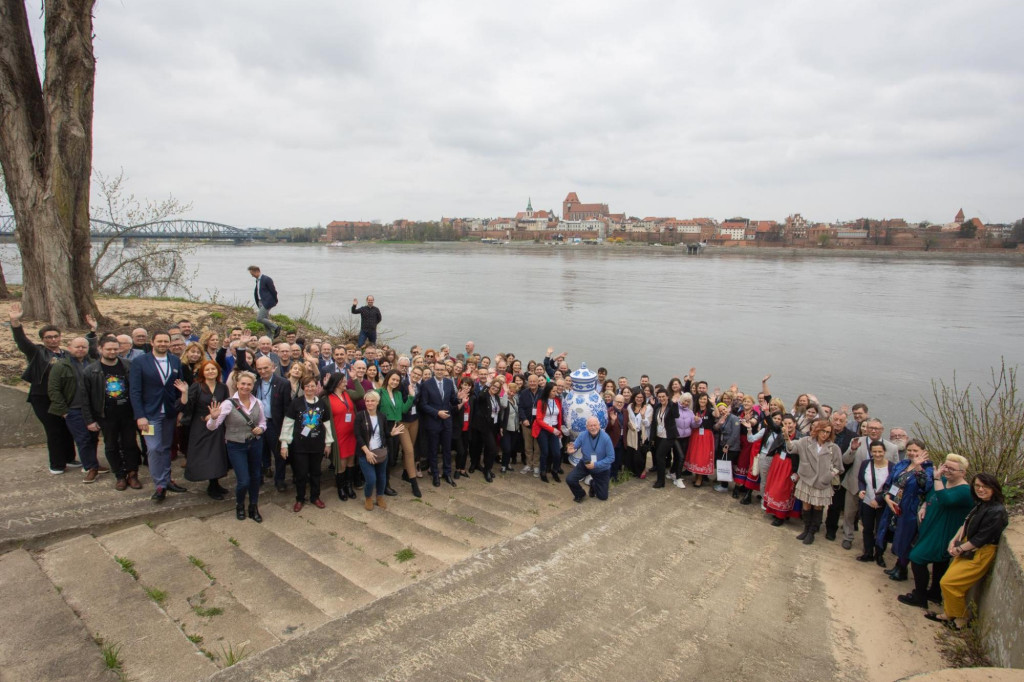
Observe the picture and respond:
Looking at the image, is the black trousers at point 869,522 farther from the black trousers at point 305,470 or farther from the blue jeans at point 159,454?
the blue jeans at point 159,454

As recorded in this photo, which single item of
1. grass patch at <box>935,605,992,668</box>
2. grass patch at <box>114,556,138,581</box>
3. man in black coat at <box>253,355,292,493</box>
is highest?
man in black coat at <box>253,355,292,493</box>

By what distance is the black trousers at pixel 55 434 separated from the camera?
19.2ft

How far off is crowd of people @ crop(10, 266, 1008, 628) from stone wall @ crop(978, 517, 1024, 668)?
121mm

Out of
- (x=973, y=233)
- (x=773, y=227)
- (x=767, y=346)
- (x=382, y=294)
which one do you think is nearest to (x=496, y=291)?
(x=382, y=294)

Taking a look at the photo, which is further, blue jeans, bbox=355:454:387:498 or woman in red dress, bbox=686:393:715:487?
woman in red dress, bbox=686:393:715:487

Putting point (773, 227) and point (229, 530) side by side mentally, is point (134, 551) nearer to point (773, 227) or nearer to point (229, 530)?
point (229, 530)

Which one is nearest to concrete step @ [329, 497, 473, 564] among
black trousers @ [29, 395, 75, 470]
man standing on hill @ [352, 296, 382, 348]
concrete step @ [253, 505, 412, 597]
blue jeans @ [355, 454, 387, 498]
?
blue jeans @ [355, 454, 387, 498]

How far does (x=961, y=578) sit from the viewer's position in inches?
178

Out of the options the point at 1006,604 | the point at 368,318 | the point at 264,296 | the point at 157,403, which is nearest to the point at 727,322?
the point at 368,318

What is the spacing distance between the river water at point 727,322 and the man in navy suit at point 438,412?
1193 centimetres

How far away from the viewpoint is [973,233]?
100312mm

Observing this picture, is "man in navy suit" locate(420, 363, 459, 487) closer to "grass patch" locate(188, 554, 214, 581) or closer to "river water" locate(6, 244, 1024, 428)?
"grass patch" locate(188, 554, 214, 581)

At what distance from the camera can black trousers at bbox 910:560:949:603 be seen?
16.1ft

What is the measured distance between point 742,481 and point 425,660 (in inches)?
206
